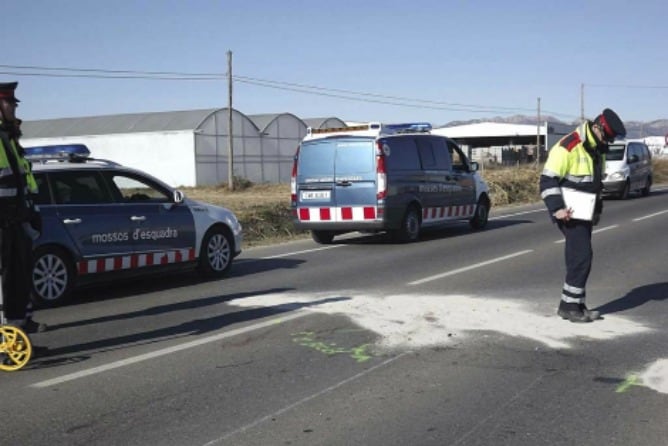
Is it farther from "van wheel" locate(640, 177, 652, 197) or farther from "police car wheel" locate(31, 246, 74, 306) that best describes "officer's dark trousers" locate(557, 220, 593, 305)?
"van wheel" locate(640, 177, 652, 197)

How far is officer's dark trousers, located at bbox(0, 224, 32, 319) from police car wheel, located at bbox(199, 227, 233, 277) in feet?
13.9

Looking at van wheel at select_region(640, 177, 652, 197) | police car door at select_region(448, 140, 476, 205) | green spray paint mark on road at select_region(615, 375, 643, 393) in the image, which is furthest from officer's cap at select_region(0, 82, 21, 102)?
van wheel at select_region(640, 177, 652, 197)

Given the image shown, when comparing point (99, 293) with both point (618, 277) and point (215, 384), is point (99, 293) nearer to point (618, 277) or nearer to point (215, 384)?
point (215, 384)

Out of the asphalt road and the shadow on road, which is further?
the shadow on road

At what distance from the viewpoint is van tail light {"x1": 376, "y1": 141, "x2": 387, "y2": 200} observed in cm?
1373

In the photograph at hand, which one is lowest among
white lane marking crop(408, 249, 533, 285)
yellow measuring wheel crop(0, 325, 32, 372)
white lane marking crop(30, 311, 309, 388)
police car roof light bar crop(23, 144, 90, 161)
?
white lane marking crop(30, 311, 309, 388)

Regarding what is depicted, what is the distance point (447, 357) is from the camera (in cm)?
604

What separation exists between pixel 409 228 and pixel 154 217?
6153 mm

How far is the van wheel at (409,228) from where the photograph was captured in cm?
1442

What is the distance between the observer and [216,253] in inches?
415

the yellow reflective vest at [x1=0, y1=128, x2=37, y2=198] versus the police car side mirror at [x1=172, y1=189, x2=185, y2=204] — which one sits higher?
the yellow reflective vest at [x1=0, y1=128, x2=37, y2=198]

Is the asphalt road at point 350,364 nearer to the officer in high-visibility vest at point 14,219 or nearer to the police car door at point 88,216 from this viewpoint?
the officer in high-visibility vest at point 14,219

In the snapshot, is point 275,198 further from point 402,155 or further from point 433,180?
point 402,155

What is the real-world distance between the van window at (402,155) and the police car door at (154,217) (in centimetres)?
490
